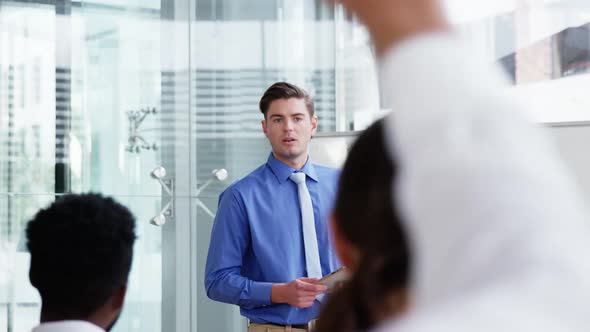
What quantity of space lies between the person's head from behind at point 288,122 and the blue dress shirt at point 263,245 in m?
0.06

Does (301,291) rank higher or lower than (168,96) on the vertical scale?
lower

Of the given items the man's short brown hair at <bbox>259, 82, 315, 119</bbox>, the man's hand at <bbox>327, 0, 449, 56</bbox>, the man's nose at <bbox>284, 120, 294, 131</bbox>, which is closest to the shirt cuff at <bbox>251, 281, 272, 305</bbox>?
the man's nose at <bbox>284, 120, 294, 131</bbox>

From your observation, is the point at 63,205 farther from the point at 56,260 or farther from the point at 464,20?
the point at 464,20

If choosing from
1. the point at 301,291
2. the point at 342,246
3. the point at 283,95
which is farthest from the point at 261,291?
the point at 342,246

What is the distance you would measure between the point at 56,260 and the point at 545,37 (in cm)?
394

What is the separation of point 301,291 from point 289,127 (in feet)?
2.11

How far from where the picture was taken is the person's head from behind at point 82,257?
1.48m

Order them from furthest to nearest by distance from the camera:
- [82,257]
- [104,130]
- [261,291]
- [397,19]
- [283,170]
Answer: [104,130]
[283,170]
[261,291]
[82,257]
[397,19]

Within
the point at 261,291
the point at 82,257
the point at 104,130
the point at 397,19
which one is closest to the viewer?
the point at 397,19

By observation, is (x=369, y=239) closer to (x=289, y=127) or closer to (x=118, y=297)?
(x=118, y=297)

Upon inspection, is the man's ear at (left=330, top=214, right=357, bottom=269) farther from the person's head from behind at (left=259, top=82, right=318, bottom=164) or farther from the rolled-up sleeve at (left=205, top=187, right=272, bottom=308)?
the person's head from behind at (left=259, top=82, right=318, bottom=164)

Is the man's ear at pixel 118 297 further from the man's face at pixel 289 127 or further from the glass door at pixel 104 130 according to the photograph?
the glass door at pixel 104 130

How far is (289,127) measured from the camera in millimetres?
3170

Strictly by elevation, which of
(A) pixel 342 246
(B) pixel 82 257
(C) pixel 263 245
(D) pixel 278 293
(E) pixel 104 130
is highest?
(E) pixel 104 130
